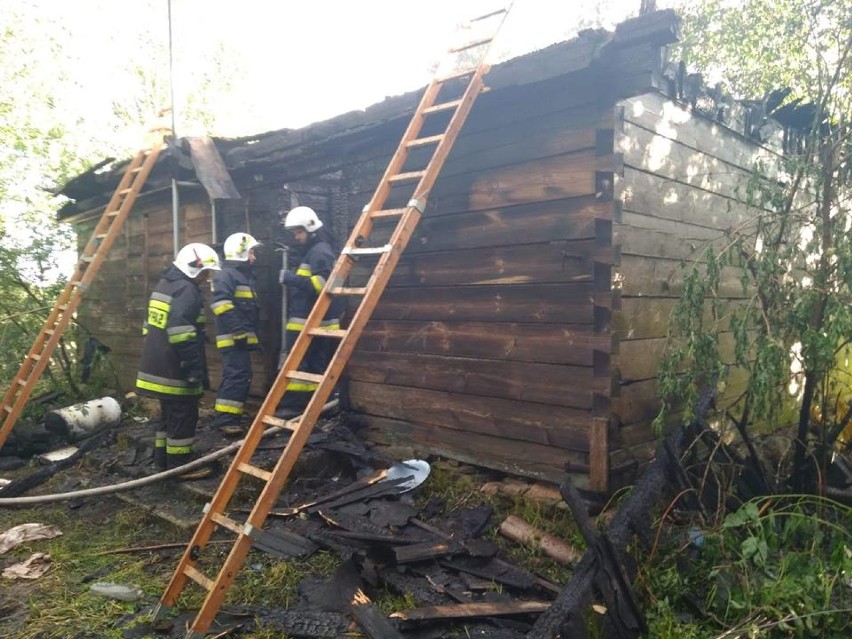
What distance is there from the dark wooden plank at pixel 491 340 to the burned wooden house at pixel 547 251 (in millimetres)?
12

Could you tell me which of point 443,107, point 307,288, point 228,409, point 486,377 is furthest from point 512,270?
point 228,409

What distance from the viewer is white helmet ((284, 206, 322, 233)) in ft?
18.4

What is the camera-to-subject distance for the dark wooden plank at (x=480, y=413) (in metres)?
4.21

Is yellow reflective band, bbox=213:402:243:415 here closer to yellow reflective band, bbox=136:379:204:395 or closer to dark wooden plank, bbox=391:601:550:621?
yellow reflective band, bbox=136:379:204:395

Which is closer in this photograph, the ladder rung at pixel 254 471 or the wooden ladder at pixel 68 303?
the ladder rung at pixel 254 471

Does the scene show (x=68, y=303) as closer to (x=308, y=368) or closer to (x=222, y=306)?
(x=222, y=306)

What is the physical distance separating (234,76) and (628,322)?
2572 centimetres

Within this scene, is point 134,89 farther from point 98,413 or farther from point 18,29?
point 98,413

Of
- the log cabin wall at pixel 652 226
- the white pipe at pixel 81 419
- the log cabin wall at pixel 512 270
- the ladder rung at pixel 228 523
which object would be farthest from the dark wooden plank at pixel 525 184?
the white pipe at pixel 81 419

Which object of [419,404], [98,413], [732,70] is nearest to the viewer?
[419,404]

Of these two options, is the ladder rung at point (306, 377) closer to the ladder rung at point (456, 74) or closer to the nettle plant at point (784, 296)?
the nettle plant at point (784, 296)

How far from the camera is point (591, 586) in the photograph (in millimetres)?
2949

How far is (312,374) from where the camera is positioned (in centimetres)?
391

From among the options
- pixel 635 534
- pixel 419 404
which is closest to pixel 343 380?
pixel 419 404
